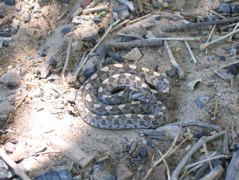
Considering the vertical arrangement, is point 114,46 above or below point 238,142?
above

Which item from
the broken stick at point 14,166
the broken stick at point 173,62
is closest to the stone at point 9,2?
the broken stick at point 173,62

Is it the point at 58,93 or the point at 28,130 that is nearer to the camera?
the point at 28,130

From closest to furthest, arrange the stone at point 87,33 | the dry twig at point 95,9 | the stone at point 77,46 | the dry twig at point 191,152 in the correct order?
the dry twig at point 191,152 < the stone at point 77,46 < the stone at point 87,33 < the dry twig at point 95,9

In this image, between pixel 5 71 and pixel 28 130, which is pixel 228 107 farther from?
pixel 5 71

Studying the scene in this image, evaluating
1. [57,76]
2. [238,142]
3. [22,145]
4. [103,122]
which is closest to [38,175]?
[22,145]

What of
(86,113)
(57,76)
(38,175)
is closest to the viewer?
(38,175)

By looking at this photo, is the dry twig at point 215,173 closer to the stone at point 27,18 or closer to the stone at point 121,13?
the stone at point 121,13
